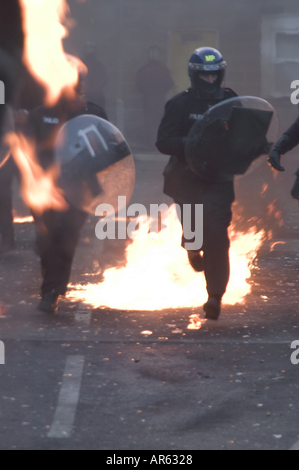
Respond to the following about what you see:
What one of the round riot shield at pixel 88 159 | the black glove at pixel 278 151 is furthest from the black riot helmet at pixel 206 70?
the round riot shield at pixel 88 159

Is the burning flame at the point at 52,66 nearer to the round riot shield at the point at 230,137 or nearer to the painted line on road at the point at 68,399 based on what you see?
the round riot shield at the point at 230,137

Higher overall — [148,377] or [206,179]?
[206,179]

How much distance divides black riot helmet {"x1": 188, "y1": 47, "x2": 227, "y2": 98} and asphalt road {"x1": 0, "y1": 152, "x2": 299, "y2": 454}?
156 centimetres

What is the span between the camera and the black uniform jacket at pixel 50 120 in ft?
18.2

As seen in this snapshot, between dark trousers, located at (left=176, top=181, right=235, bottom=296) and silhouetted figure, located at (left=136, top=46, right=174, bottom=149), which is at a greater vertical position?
dark trousers, located at (left=176, top=181, right=235, bottom=296)

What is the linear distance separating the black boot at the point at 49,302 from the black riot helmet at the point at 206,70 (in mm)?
1720

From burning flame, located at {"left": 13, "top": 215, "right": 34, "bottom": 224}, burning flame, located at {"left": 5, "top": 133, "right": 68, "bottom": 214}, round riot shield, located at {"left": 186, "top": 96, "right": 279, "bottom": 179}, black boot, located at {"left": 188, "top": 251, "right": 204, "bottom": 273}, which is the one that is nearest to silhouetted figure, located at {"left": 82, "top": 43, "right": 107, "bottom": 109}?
burning flame, located at {"left": 13, "top": 215, "right": 34, "bottom": 224}

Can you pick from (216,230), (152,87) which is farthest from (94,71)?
(216,230)

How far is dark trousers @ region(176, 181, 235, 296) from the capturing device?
17.2 feet

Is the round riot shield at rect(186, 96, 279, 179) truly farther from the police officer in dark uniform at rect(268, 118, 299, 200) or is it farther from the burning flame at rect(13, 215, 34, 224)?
the burning flame at rect(13, 215, 34, 224)

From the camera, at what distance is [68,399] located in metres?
3.94

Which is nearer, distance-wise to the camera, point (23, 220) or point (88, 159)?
point (88, 159)

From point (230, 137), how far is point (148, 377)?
1759 mm

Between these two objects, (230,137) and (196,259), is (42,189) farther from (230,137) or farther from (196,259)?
(230,137)
